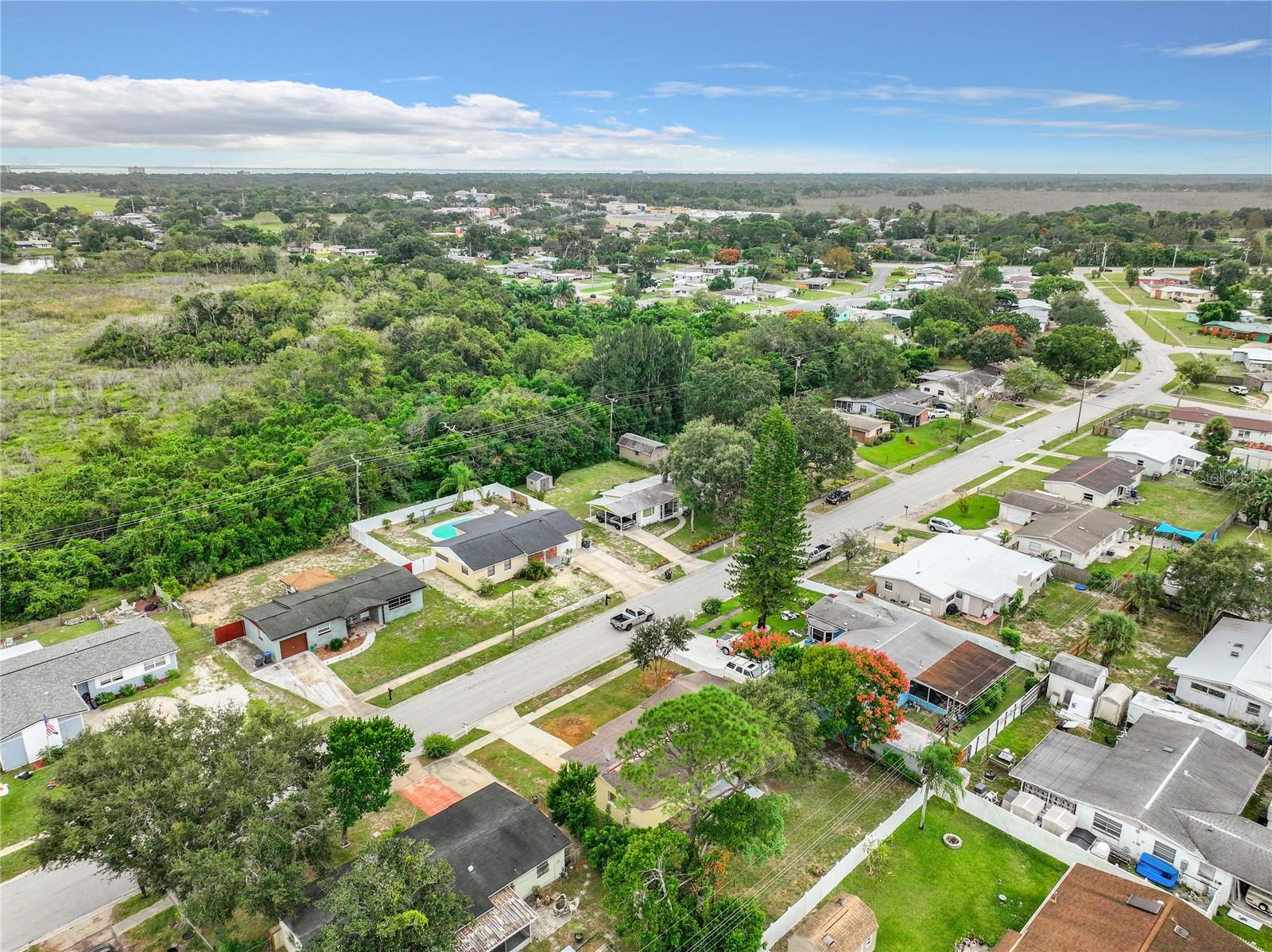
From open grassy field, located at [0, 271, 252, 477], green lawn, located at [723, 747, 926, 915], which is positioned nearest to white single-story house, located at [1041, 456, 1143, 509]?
green lawn, located at [723, 747, 926, 915]

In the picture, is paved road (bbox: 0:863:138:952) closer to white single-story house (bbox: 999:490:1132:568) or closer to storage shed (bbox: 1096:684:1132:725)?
storage shed (bbox: 1096:684:1132:725)

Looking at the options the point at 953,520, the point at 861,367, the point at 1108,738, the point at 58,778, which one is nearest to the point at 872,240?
the point at 861,367

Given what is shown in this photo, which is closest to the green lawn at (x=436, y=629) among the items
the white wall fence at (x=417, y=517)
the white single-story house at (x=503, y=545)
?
the white single-story house at (x=503, y=545)

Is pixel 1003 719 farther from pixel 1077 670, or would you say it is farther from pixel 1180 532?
pixel 1180 532

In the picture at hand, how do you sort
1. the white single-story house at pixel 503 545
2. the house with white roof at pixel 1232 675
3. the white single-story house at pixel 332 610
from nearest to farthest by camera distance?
the house with white roof at pixel 1232 675
the white single-story house at pixel 332 610
the white single-story house at pixel 503 545

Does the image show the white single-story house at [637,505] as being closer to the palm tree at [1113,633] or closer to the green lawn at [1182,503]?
the palm tree at [1113,633]

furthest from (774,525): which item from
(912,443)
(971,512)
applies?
(912,443)
